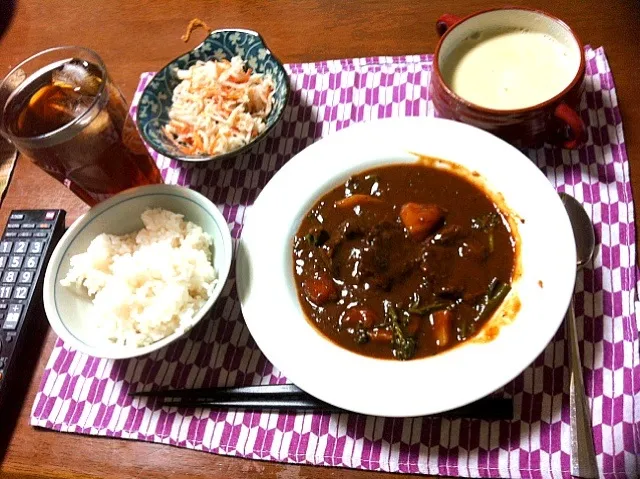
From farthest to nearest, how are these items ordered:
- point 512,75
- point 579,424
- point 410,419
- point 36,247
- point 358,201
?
point 36,247
point 512,75
point 358,201
point 410,419
point 579,424

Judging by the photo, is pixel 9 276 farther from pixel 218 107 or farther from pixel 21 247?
pixel 218 107

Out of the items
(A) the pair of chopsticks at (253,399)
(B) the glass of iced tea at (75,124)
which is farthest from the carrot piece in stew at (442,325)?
(B) the glass of iced tea at (75,124)

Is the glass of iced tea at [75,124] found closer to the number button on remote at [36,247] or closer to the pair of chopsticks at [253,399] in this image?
the number button on remote at [36,247]

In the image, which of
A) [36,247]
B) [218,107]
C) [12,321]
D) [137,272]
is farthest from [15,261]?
[218,107]

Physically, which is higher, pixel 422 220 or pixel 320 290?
pixel 422 220

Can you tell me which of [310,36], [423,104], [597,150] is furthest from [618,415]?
[310,36]

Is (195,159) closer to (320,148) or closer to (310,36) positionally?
(320,148)

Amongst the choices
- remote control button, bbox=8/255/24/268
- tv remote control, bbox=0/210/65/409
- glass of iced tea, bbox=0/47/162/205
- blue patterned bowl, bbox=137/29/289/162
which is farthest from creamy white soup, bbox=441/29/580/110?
remote control button, bbox=8/255/24/268
